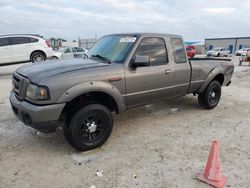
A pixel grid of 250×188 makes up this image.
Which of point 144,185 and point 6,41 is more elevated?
point 6,41

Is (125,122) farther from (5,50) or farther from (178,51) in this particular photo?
(5,50)

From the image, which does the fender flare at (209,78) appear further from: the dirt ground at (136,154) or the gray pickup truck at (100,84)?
the dirt ground at (136,154)

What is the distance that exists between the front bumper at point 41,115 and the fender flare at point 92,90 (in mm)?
130

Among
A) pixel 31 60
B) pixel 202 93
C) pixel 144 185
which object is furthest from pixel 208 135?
pixel 31 60

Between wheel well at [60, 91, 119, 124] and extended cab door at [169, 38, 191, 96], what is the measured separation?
152 centimetres

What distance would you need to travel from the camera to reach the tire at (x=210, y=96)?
5547 mm

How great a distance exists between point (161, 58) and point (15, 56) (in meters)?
9.49

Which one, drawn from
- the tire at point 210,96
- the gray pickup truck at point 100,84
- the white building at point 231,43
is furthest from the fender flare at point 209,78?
the white building at point 231,43

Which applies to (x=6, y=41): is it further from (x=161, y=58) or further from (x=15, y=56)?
(x=161, y=58)

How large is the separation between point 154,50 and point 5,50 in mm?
9575

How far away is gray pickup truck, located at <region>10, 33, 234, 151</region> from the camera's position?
10.4ft

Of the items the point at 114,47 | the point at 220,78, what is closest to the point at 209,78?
the point at 220,78

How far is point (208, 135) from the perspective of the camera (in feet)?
13.9

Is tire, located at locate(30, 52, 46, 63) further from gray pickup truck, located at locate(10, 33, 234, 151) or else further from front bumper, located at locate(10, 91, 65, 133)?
front bumper, located at locate(10, 91, 65, 133)
